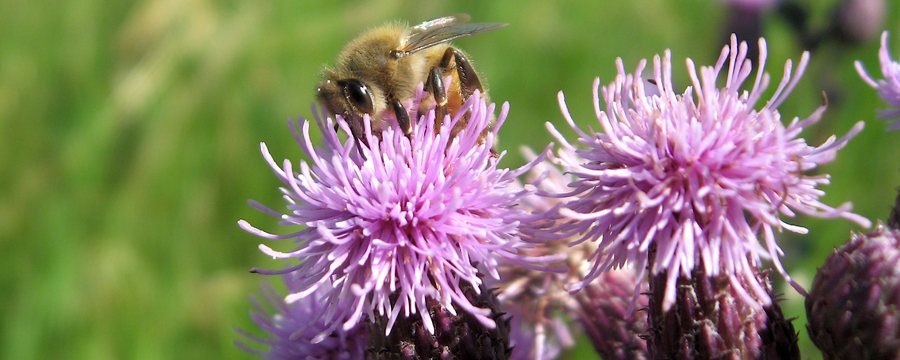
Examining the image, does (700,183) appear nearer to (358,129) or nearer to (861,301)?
(861,301)

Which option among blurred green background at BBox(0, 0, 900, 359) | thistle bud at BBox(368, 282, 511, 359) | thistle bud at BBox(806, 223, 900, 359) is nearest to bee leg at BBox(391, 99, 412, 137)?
thistle bud at BBox(368, 282, 511, 359)

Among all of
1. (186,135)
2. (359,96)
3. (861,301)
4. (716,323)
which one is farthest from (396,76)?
(186,135)

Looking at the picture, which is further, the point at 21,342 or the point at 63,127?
the point at 63,127

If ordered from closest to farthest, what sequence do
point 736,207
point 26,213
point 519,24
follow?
point 736,207
point 26,213
point 519,24

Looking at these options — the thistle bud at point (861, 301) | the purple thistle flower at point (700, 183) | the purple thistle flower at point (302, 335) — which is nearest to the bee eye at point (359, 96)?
the purple thistle flower at point (302, 335)

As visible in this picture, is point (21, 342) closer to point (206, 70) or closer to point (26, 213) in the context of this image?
point (26, 213)

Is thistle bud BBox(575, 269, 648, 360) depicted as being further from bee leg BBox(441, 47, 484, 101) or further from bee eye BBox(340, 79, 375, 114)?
bee eye BBox(340, 79, 375, 114)

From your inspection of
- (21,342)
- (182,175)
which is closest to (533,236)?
(21,342)

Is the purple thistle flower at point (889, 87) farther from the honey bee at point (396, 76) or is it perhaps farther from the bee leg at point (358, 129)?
the bee leg at point (358, 129)
